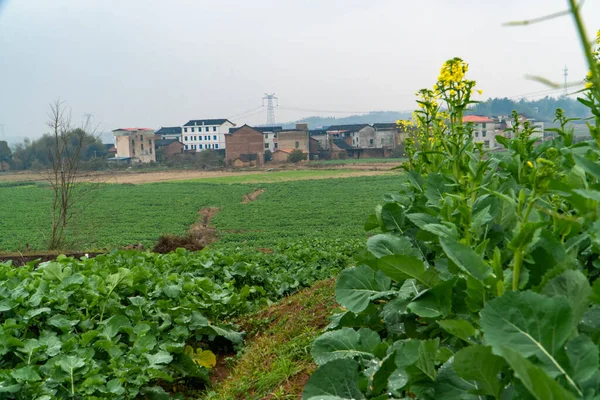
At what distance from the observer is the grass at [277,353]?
321 centimetres

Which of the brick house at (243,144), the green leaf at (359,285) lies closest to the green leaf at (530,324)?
the green leaf at (359,285)

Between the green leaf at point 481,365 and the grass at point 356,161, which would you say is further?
the grass at point 356,161

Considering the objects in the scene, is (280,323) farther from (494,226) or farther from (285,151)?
(285,151)

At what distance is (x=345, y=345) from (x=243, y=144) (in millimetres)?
73365

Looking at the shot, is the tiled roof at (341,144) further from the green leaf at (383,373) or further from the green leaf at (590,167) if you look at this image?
the green leaf at (590,167)

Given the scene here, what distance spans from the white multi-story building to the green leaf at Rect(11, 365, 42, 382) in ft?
307

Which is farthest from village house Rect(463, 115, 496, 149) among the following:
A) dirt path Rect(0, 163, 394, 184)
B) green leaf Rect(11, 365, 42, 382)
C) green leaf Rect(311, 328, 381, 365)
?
dirt path Rect(0, 163, 394, 184)

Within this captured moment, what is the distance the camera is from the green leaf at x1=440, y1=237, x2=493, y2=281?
1495 mm

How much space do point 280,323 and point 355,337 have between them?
291cm

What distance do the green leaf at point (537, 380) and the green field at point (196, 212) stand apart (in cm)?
2029

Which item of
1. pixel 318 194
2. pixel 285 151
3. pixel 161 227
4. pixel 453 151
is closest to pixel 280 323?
pixel 453 151

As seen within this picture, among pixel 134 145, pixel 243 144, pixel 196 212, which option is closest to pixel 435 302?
pixel 196 212

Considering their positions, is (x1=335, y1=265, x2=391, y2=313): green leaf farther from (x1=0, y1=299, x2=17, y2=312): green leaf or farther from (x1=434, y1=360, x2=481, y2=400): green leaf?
(x1=0, y1=299, x2=17, y2=312): green leaf

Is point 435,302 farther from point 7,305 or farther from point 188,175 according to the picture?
point 188,175
